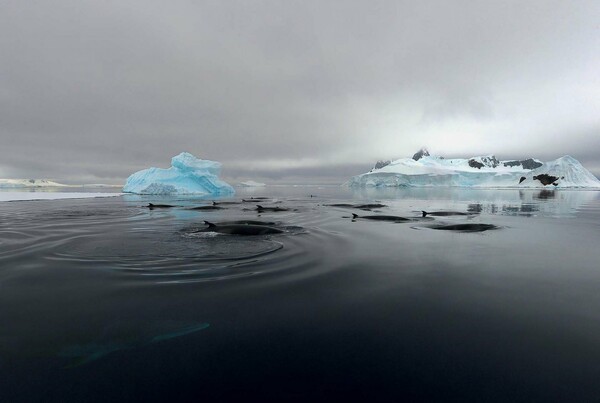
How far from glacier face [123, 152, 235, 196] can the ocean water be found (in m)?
50.6

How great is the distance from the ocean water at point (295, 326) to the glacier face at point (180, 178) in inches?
1994

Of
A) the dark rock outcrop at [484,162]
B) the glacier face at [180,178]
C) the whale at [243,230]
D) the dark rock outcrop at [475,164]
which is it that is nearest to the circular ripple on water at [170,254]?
the whale at [243,230]

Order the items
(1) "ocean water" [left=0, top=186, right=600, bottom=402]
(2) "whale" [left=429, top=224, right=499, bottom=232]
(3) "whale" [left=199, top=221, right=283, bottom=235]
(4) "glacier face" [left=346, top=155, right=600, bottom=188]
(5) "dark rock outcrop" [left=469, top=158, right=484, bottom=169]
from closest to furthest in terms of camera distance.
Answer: (1) "ocean water" [left=0, top=186, right=600, bottom=402], (3) "whale" [left=199, top=221, right=283, bottom=235], (2) "whale" [left=429, top=224, right=499, bottom=232], (4) "glacier face" [left=346, top=155, right=600, bottom=188], (5) "dark rock outcrop" [left=469, top=158, right=484, bottom=169]

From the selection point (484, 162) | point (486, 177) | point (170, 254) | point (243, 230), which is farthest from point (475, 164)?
point (170, 254)

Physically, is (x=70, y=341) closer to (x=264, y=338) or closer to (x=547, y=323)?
(x=264, y=338)

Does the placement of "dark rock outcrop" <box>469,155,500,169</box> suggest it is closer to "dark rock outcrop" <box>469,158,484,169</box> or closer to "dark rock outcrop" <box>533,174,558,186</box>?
"dark rock outcrop" <box>469,158,484,169</box>

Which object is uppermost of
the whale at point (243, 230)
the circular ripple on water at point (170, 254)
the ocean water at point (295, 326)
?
the whale at point (243, 230)

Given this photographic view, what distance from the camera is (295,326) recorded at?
4.99m

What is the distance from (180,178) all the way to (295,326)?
201 ft

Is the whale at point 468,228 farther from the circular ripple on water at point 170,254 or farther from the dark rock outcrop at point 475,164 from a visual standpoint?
the dark rock outcrop at point 475,164

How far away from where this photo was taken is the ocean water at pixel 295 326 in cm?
352

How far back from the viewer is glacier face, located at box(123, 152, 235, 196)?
57.7 m

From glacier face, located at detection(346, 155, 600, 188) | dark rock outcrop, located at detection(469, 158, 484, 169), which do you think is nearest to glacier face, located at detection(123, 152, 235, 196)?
glacier face, located at detection(346, 155, 600, 188)

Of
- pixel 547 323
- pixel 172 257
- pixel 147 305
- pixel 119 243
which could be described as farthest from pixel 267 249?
pixel 547 323
